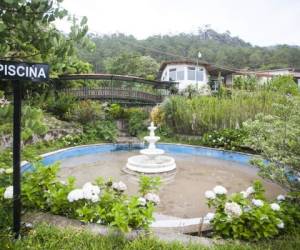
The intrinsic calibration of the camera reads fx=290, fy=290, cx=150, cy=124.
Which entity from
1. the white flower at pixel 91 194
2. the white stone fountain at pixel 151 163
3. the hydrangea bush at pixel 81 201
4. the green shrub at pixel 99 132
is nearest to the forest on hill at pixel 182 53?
the green shrub at pixel 99 132

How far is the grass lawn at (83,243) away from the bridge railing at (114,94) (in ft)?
41.7

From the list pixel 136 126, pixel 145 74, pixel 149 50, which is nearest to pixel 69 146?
pixel 136 126

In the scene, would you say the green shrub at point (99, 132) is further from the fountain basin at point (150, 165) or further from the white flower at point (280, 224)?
the white flower at point (280, 224)

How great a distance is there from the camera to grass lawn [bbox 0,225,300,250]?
244cm

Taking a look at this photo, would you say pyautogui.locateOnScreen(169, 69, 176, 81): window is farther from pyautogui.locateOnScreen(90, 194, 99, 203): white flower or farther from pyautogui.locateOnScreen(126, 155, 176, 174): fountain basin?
pyautogui.locateOnScreen(90, 194, 99, 203): white flower

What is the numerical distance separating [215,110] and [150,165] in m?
5.51

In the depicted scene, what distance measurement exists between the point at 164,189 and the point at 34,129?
4.30m

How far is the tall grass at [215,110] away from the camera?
11.5 m

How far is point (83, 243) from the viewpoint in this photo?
2.51 metres

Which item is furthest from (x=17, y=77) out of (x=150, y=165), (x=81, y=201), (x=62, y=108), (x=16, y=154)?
(x=62, y=108)

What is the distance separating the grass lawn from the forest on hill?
3328cm

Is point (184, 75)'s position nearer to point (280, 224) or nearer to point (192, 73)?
point (192, 73)

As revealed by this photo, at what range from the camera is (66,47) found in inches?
84.4

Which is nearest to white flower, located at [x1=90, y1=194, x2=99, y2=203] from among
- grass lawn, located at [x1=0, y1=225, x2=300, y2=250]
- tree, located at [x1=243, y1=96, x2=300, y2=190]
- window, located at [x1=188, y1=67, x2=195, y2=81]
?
grass lawn, located at [x1=0, y1=225, x2=300, y2=250]
